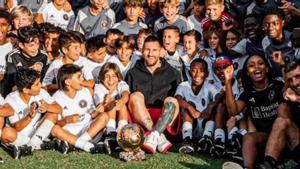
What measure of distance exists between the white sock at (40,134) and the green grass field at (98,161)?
11cm

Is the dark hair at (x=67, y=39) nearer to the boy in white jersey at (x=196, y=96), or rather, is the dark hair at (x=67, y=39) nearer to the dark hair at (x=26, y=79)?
the dark hair at (x=26, y=79)

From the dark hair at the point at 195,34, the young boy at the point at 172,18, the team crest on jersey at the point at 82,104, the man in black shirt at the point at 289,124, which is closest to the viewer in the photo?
the man in black shirt at the point at 289,124

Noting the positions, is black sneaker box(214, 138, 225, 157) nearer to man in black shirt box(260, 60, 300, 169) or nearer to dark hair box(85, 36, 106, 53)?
man in black shirt box(260, 60, 300, 169)

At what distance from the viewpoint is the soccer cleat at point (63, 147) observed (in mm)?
7207

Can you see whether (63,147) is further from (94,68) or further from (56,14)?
(56,14)

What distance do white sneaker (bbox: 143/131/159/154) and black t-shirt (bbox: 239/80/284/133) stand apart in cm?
112

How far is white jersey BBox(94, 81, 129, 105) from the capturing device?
308 inches

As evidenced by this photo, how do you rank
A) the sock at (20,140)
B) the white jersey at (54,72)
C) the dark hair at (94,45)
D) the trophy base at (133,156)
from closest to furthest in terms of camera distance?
the trophy base at (133,156) < the sock at (20,140) < the white jersey at (54,72) < the dark hair at (94,45)

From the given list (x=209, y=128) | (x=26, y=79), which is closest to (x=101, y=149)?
(x=26, y=79)

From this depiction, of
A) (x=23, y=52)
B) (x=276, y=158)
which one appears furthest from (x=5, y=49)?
(x=276, y=158)

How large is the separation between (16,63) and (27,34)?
0.41 m

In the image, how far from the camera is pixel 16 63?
8273 mm

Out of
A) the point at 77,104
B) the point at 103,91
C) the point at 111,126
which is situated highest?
the point at 103,91

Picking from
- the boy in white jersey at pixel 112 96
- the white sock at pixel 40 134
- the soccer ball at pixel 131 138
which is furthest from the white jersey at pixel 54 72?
the soccer ball at pixel 131 138
